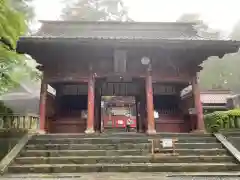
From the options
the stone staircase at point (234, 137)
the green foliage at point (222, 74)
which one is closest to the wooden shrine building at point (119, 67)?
the stone staircase at point (234, 137)

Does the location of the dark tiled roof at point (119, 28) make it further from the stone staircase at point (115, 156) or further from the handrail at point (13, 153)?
the handrail at point (13, 153)

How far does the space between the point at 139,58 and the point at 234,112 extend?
492 centimetres

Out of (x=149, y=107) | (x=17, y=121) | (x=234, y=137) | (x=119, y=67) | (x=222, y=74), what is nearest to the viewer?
(x=17, y=121)

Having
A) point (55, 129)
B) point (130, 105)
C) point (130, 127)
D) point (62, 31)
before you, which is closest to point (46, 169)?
point (55, 129)

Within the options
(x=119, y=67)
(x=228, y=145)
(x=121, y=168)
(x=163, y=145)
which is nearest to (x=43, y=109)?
(x=119, y=67)

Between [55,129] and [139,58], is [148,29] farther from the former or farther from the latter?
[55,129]

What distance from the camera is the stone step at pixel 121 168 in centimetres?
774

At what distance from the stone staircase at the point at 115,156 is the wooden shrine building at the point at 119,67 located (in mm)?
1612

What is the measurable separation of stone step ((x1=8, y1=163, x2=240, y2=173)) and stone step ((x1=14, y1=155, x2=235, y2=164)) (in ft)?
1.10

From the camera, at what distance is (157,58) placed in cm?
1261

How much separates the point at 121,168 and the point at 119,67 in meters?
5.45

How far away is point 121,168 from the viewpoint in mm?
7891

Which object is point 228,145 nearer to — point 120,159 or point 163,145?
point 163,145

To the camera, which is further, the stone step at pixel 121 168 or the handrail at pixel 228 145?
the handrail at pixel 228 145
